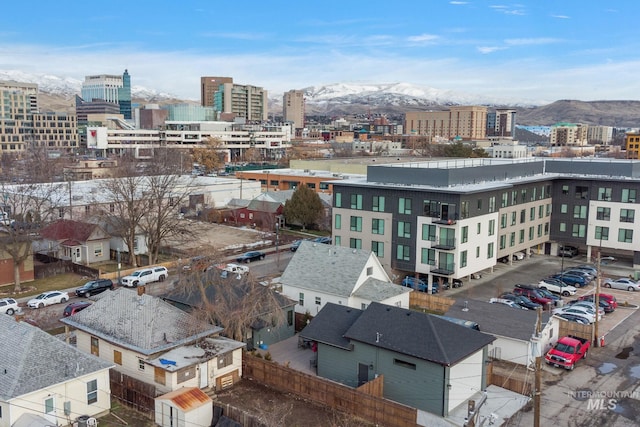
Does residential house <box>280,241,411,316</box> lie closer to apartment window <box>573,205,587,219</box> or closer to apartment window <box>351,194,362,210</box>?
apartment window <box>351,194,362,210</box>

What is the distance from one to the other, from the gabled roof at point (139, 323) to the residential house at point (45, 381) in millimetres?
2280

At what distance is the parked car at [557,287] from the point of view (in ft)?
143

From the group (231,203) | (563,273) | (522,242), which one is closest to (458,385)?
(563,273)

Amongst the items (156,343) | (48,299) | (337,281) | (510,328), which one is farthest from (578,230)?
(48,299)

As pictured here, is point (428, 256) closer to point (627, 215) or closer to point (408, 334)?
point (408, 334)

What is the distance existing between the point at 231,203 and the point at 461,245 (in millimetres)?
39539

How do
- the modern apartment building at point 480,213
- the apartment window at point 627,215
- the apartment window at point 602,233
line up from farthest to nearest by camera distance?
1. the apartment window at point 602,233
2. the apartment window at point 627,215
3. the modern apartment building at point 480,213

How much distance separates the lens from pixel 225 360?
26797 mm

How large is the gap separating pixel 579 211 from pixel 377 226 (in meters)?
22.0

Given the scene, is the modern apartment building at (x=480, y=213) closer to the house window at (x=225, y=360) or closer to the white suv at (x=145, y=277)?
the white suv at (x=145, y=277)

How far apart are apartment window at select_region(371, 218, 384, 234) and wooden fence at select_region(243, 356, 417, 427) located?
22408mm

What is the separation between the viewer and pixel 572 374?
28.6 metres

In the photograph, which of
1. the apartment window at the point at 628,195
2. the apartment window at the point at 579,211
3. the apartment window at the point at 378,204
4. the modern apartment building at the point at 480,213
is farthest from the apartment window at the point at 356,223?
the apartment window at the point at 628,195

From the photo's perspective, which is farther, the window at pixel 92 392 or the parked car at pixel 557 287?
the parked car at pixel 557 287
